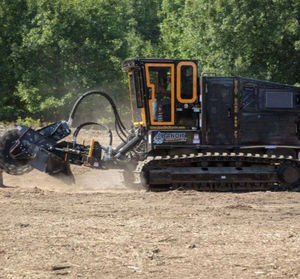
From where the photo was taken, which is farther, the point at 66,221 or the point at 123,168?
the point at 123,168

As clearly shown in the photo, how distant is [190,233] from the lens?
10.3 m

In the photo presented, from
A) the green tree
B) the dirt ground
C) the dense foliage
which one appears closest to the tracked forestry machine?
the dirt ground

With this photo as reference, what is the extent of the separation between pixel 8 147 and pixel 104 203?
336 centimetres

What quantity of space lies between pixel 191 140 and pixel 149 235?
19.1 feet

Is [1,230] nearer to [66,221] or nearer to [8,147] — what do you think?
[66,221]

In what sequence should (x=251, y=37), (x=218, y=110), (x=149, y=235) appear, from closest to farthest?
(x=149, y=235) < (x=218, y=110) < (x=251, y=37)

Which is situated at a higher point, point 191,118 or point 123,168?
point 191,118

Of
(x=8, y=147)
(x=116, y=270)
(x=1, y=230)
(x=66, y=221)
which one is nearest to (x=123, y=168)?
(x=8, y=147)

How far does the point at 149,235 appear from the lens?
10.1m

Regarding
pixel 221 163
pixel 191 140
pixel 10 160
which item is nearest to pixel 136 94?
pixel 191 140

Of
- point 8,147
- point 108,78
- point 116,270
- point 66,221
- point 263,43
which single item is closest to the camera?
point 116,270

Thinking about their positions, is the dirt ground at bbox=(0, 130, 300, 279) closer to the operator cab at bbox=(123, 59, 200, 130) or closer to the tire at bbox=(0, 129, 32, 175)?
the tire at bbox=(0, 129, 32, 175)

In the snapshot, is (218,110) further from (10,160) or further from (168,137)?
(10,160)

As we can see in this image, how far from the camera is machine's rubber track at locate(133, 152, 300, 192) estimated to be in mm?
15438
